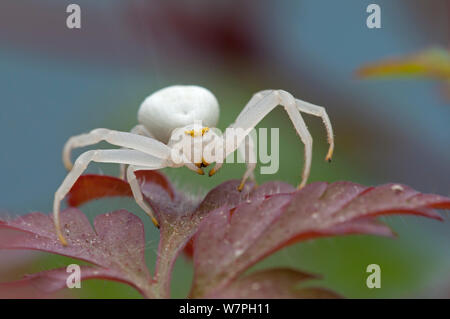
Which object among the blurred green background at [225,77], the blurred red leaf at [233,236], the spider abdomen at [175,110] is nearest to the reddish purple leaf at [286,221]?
the blurred red leaf at [233,236]

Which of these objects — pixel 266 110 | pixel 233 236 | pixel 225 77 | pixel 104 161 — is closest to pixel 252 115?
pixel 266 110

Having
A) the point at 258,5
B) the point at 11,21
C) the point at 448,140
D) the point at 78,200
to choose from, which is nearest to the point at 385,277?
the point at 448,140

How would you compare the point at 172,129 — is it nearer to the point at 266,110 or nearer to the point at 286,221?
the point at 266,110

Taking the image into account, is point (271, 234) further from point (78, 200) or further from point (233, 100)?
point (233, 100)

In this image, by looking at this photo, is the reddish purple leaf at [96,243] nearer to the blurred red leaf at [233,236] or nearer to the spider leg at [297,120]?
the blurred red leaf at [233,236]

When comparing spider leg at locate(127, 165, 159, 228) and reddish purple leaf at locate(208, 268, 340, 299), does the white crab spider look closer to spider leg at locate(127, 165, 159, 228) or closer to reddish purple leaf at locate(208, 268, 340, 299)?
spider leg at locate(127, 165, 159, 228)

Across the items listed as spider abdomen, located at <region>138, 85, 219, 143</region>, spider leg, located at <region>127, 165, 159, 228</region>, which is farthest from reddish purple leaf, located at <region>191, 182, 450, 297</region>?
spider abdomen, located at <region>138, 85, 219, 143</region>
